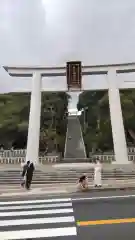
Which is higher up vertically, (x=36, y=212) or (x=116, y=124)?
(x=116, y=124)

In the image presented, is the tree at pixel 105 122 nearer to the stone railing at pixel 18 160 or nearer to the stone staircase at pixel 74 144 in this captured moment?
the stone staircase at pixel 74 144

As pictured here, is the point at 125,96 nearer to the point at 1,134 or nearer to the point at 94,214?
the point at 1,134

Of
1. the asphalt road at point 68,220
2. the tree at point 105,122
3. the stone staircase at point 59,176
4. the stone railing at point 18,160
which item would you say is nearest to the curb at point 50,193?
the asphalt road at point 68,220

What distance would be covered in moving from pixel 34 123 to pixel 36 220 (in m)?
19.1

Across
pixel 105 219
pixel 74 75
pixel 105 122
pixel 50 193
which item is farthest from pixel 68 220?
pixel 105 122

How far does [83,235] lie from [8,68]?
2301 cm

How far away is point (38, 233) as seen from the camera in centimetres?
713

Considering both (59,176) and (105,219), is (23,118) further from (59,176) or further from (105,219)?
(105,219)

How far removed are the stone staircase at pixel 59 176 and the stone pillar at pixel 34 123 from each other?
382 cm

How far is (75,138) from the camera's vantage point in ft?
189

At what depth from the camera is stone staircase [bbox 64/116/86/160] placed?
159ft

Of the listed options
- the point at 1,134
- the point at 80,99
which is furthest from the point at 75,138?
the point at 1,134

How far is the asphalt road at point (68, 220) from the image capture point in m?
6.94

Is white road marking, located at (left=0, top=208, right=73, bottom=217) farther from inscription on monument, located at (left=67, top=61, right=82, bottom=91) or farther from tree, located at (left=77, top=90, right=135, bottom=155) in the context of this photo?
tree, located at (left=77, top=90, right=135, bottom=155)
